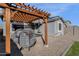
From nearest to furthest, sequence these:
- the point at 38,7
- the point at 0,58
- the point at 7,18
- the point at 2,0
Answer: the point at 0,58 < the point at 2,0 < the point at 7,18 < the point at 38,7

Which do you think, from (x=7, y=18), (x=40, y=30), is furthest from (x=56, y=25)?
(x=7, y=18)

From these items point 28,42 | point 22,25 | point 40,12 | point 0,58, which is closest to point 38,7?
point 40,12

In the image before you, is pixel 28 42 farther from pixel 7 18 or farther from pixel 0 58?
pixel 0 58

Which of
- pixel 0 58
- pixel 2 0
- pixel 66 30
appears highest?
pixel 2 0

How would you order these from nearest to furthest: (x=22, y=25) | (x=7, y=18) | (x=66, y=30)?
(x=7, y=18)
(x=22, y=25)
(x=66, y=30)

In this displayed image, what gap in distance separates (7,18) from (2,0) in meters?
0.94

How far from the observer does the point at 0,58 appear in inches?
122

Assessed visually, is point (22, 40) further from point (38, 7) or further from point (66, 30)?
point (66, 30)

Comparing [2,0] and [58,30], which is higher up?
[2,0]

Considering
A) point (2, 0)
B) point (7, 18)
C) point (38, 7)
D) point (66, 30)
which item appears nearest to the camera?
point (2, 0)

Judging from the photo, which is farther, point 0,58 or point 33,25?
point 33,25

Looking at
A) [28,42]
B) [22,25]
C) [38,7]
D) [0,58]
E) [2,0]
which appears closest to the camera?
[0,58]

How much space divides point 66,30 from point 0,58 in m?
13.6

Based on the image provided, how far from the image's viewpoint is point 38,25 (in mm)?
15328
